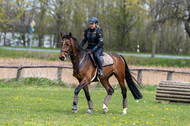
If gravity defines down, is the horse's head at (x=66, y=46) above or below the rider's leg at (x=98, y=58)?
above

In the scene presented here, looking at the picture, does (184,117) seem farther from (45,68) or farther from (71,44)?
(45,68)

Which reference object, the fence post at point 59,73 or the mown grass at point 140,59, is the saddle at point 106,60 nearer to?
the fence post at point 59,73

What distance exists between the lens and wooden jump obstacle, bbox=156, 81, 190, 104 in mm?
12344

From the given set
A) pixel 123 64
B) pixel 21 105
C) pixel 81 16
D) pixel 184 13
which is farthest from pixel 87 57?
pixel 81 16

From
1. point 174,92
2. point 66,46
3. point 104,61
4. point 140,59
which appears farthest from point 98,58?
point 140,59

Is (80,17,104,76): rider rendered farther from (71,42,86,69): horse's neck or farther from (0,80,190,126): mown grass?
(0,80,190,126): mown grass

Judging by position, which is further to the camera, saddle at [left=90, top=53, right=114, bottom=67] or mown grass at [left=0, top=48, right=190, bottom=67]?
mown grass at [left=0, top=48, right=190, bottom=67]

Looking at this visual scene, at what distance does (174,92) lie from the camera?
1245 centimetres

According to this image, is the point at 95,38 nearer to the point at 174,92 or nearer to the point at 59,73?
the point at 174,92

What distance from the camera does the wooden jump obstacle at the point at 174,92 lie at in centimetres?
1234

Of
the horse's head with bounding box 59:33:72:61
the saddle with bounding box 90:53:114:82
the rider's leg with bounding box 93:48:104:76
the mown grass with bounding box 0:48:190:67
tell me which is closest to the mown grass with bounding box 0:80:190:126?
the saddle with bounding box 90:53:114:82

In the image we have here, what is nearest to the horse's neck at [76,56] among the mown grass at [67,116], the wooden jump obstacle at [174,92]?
the mown grass at [67,116]

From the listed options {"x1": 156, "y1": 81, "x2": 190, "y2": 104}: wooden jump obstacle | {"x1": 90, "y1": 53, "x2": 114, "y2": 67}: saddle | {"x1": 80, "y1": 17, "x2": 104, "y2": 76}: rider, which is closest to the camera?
{"x1": 80, "y1": 17, "x2": 104, "y2": 76}: rider

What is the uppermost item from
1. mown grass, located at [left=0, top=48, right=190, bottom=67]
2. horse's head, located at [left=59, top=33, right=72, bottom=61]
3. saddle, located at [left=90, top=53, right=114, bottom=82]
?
horse's head, located at [left=59, top=33, right=72, bottom=61]
